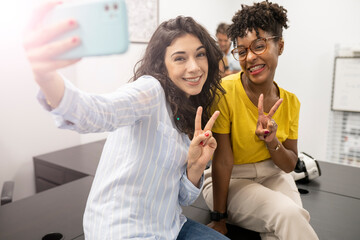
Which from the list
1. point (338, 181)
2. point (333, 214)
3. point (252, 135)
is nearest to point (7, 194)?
point (252, 135)

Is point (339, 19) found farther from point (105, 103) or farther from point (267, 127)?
point (105, 103)

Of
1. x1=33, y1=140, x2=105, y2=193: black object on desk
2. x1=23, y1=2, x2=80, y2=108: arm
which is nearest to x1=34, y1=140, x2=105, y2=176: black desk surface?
x1=33, y1=140, x2=105, y2=193: black object on desk

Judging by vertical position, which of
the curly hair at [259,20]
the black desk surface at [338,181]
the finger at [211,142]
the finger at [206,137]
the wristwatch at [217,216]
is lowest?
the black desk surface at [338,181]

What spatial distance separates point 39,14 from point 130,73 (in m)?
2.37

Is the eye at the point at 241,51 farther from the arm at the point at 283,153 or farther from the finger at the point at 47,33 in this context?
the finger at the point at 47,33

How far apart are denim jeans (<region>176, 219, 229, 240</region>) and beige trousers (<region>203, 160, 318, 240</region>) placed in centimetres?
16

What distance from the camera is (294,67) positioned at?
358cm

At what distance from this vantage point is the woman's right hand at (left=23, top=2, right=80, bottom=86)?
46 cm

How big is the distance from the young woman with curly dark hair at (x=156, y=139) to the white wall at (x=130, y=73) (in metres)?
1.31

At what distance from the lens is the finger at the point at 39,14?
475mm

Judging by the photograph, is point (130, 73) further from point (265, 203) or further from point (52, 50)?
point (52, 50)

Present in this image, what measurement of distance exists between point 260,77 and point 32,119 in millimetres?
1686

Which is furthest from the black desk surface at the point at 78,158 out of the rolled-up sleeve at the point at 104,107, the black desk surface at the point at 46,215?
the rolled-up sleeve at the point at 104,107

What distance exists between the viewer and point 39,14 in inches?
18.8
